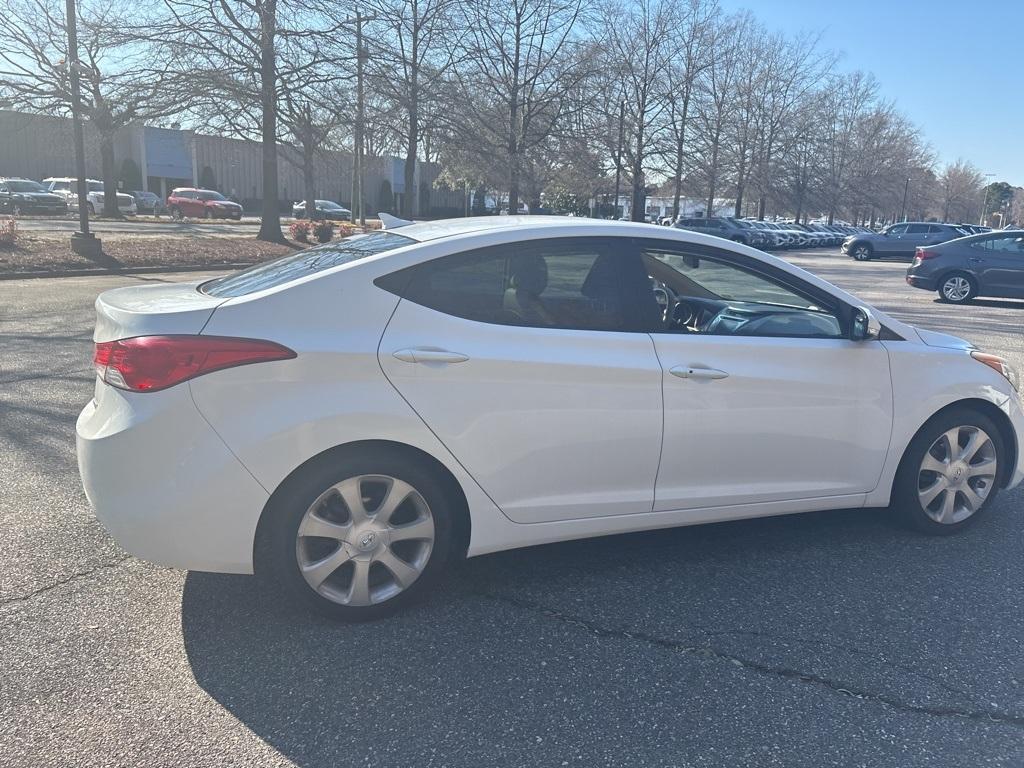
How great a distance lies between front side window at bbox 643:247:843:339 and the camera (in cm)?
382

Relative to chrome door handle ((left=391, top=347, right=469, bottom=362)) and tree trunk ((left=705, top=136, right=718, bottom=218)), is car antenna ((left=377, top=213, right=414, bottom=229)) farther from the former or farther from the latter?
tree trunk ((left=705, top=136, right=718, bottom=218))

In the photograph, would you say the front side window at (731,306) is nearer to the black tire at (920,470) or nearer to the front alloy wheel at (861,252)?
the black tire at (920,470)

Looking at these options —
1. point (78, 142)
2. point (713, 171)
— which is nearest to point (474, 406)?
point (78, 142)

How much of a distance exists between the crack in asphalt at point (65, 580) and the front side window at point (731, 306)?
2.69 meters

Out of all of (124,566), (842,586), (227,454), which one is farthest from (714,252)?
(124,566)

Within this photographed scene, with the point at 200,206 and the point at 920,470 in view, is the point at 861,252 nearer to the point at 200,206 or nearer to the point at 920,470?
the point at 920,470

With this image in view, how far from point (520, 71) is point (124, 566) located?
28650mm

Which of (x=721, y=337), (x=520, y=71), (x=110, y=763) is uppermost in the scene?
(x=520, y=71)

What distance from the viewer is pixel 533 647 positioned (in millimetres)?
3137

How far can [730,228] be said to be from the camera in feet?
122

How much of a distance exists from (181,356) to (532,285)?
1405 mm

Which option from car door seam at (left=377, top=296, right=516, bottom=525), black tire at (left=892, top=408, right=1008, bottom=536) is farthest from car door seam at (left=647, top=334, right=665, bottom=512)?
black tire at (left=892, top=408, right=1008, bottom=536)

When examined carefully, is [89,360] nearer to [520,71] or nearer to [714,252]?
[714,252]

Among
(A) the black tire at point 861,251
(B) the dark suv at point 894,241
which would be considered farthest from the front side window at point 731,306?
(B) the dark suv at point 894,241
